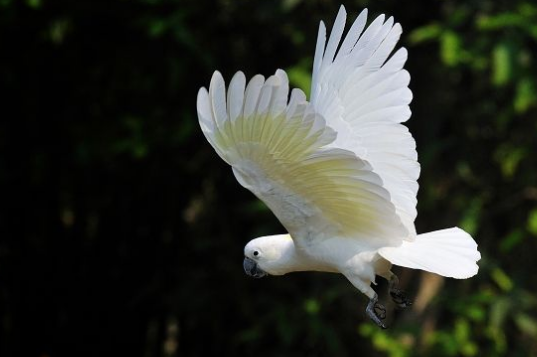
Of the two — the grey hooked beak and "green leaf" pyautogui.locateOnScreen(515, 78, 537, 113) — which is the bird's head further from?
"green leaf" pyautogui.locateOnScreen(515, 78, 537, 113)

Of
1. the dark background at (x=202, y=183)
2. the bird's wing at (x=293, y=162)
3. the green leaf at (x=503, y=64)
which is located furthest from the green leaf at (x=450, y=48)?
the bird's wing at (x=293, y=162)

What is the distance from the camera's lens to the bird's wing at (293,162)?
286 cm

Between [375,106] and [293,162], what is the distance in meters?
0.53

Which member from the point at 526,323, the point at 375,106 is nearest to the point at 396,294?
the point at 375,106

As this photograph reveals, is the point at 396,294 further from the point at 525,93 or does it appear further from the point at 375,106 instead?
the point at 525,93

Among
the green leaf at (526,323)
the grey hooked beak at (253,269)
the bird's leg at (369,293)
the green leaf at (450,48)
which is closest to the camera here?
the bird's leg at (369,293)

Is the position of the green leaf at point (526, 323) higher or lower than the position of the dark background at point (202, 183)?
lower

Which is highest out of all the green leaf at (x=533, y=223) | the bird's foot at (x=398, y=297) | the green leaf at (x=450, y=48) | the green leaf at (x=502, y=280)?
the green leaf at (x=450, y=48)

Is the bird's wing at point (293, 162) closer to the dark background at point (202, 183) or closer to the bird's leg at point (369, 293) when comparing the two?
the bird's leg at point (369, 293)

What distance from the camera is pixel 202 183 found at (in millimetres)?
6559

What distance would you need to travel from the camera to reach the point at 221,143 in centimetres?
311

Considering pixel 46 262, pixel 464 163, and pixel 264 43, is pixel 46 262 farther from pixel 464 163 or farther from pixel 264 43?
pixel 464 163

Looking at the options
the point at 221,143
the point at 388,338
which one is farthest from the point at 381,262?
the point at 388,338

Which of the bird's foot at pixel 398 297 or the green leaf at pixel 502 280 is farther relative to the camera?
the green leaf at pixel 502 280
